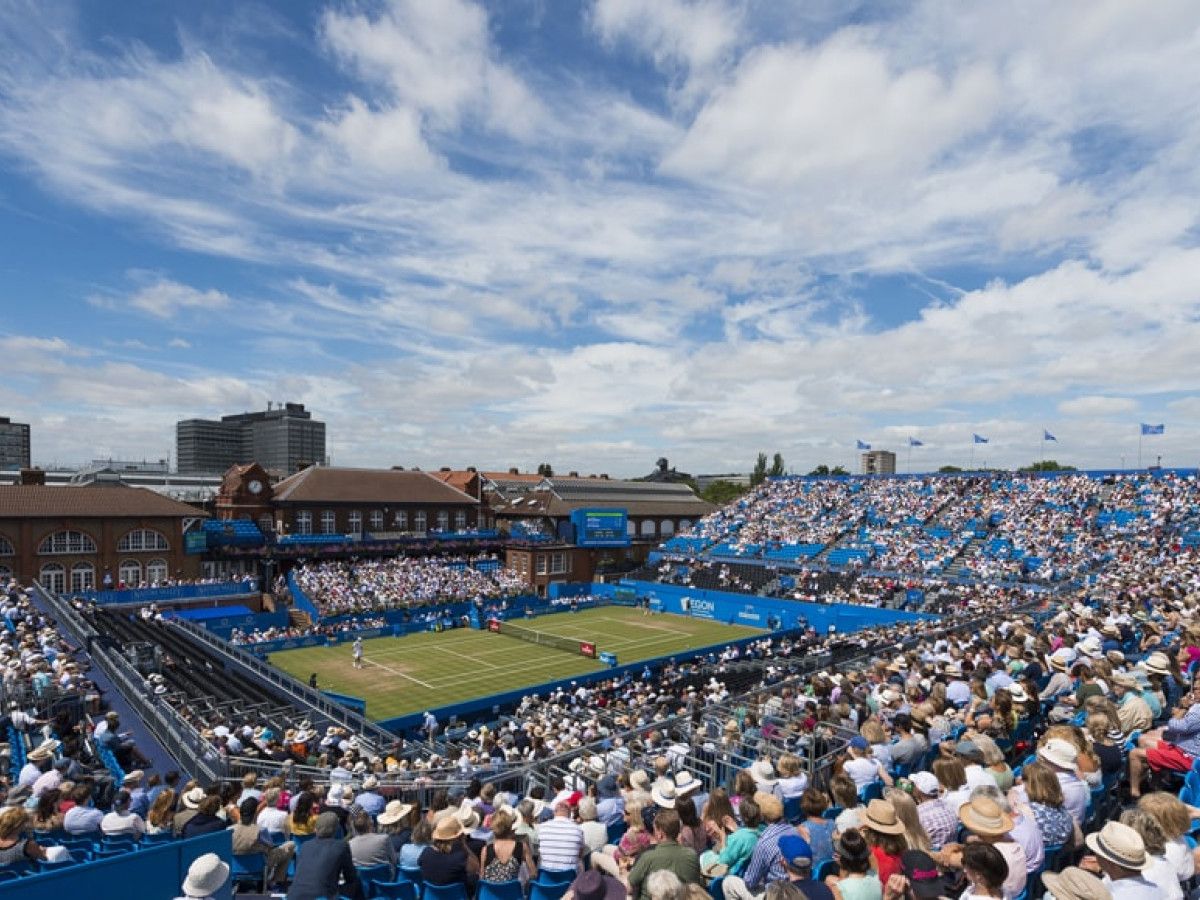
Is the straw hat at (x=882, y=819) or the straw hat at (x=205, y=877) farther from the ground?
the straw hat at (x=882, y=819)

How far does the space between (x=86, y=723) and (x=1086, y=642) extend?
1968 centimetres

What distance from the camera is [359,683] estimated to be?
32906mm

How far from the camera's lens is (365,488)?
5775 centimetres

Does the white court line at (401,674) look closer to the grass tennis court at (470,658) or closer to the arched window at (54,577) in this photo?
the grass tennis court at (470,658)

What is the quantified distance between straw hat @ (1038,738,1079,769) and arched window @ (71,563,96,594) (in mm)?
48328

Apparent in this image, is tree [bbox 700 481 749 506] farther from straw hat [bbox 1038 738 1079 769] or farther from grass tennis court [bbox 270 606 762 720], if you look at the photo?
straw hat [bbox 1038 738 1079 769]

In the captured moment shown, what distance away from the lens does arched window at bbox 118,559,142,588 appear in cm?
4300

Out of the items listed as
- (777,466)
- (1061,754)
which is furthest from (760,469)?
(1061,754)

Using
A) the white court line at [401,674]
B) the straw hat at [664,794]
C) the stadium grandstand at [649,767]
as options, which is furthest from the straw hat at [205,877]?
the white court line at [401,674]

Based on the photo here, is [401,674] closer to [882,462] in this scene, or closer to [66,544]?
[66,544]

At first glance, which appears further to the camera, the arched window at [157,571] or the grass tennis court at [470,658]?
the arched window at [157,571]

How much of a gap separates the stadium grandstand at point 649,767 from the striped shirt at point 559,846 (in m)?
0.02

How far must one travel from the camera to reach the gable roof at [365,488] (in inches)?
2115

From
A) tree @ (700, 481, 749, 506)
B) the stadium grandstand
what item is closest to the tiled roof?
the stadium grandstand
